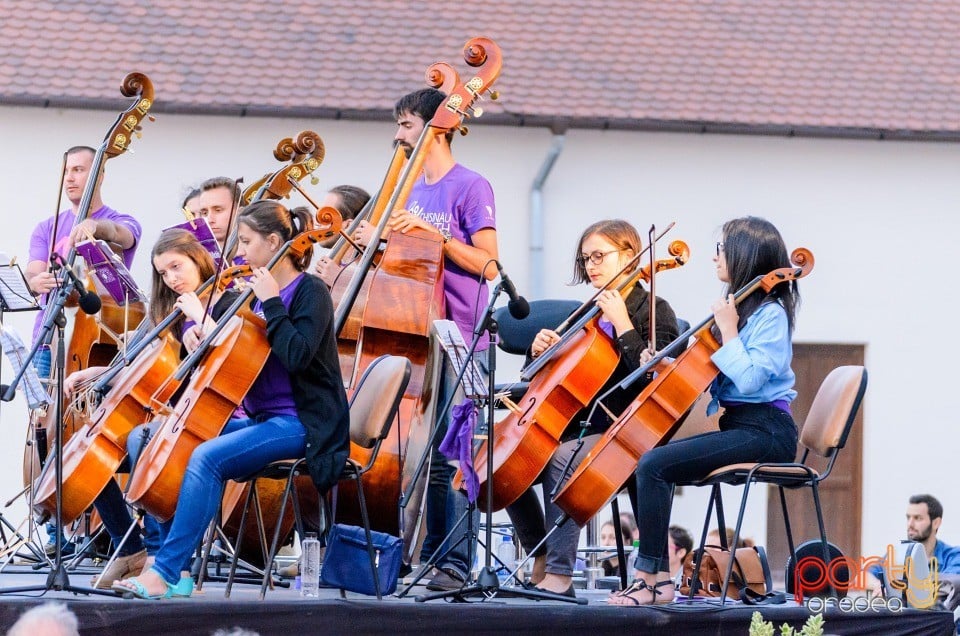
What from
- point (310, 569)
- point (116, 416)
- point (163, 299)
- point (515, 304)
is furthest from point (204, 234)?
point (515, 304)

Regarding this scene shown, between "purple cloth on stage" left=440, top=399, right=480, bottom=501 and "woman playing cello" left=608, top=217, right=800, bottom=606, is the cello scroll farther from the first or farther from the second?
"woman playing cello" left=608, top=217, right=800, bottom=606

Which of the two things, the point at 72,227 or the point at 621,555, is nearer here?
the point at 621,555

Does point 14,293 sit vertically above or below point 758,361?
above

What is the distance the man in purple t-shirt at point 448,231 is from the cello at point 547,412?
0.99 feet

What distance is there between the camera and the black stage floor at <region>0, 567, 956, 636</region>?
488 centimetres

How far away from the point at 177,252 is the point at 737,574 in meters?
2.35

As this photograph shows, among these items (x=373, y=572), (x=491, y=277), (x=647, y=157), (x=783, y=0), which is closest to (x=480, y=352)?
(x=491, y=277)

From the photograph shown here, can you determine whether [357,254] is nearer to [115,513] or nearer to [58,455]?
[115,513]

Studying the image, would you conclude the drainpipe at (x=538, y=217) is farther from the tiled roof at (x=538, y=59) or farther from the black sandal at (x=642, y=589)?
the black sandal at (x=642, y=589)

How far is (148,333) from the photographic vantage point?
19.5 feet

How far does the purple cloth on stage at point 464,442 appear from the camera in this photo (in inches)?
213

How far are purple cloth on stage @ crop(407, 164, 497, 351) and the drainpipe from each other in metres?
5.60

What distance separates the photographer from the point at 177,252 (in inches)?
228

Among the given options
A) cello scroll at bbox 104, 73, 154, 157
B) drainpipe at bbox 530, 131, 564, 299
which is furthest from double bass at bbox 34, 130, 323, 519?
drainpipe at bbox 530, 131, 564, 299
